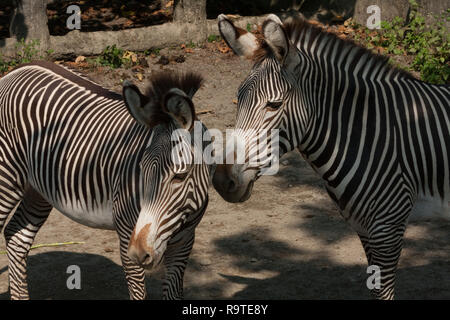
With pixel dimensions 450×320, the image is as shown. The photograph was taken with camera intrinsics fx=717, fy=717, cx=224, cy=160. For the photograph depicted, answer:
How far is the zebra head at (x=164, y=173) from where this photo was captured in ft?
13.8

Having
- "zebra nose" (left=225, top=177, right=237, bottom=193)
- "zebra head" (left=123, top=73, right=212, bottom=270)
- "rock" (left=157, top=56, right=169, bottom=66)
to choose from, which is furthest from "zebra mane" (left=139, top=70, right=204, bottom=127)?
"rock" (left=157, top=56, right=169, bottom=66)

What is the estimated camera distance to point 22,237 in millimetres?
6043

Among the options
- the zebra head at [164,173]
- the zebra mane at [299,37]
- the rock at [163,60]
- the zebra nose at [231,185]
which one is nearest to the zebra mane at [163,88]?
the zebra head at [164,173]

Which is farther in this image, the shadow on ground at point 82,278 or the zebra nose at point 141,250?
the shadow on ground at point 82,278

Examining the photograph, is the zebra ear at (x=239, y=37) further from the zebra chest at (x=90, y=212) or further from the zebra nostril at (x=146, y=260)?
the zebra nostril at (x=146, y=260)

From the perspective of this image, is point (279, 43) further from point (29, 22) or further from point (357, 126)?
point (29, 22)

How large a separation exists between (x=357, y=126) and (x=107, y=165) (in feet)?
5.90

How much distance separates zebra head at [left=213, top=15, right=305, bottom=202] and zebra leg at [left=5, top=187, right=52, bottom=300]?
205 cm

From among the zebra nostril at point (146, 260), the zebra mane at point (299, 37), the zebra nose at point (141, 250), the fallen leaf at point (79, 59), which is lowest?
A: the fallen leaf at point (79, 59)

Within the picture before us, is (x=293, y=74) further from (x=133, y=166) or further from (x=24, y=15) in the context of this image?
(x=24, y=15)

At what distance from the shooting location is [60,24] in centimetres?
1305

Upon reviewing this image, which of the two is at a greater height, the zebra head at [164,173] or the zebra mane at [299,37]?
the zebra mane at [299,37]

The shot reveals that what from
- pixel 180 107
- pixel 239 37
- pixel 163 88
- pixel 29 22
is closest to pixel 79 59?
pixel 29 22
